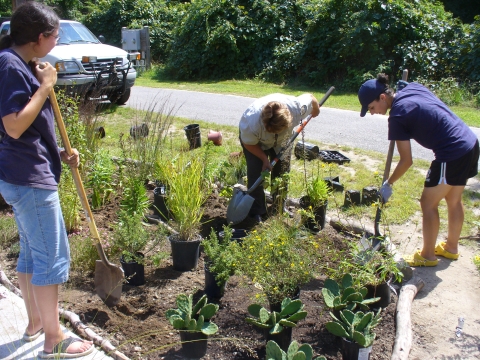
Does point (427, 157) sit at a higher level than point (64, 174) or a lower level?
lower

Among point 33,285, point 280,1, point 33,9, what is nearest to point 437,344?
point 33,285

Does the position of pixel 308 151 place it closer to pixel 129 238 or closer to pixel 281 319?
pixel 129 238

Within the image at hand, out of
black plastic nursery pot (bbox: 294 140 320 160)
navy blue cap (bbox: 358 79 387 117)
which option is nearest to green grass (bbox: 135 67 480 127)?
black plastic nursery pot (bbox: 294 140 320 160)

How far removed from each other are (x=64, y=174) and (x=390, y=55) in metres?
12.8

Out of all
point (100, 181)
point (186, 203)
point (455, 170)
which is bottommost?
point (100, 181)

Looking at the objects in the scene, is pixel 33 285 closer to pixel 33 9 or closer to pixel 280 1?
pixel 33 9

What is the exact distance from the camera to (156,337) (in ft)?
10.5

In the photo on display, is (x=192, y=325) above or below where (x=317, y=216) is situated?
above

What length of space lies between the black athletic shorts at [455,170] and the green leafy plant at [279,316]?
1.79m

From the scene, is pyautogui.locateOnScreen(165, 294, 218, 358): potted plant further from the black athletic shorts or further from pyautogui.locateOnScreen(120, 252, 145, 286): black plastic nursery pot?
the black athletic shorts

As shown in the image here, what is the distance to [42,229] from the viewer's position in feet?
8.77

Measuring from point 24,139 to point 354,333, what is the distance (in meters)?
2.08

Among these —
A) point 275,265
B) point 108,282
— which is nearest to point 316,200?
point 275,265

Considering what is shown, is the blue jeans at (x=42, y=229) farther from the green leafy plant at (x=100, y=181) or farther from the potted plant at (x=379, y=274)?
the green leafy plant at (x=100, y=181)
